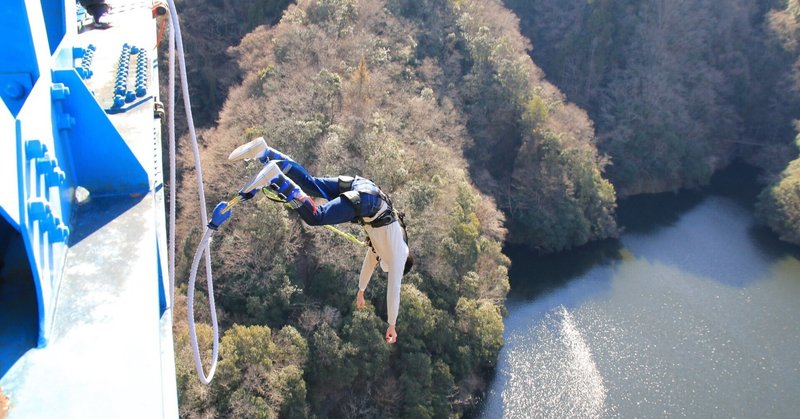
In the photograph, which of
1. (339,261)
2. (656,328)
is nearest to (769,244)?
(656,328)

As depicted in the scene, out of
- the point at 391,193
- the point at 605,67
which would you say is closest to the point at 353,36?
the point at 391,193

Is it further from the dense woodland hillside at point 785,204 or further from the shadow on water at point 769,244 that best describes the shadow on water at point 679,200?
the shadow on water at point 769,244

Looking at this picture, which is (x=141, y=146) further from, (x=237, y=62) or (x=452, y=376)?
(x=237, y=62)

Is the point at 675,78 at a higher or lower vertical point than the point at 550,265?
higher

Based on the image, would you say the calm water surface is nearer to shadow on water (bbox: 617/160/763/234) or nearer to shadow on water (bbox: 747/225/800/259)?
shadow on water (bbox: 747/225/800/259)

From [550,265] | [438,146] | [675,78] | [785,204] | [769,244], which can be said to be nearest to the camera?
[438,146]

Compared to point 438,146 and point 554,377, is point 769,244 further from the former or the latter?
point 438,146

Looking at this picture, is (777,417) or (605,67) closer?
(777,417)
